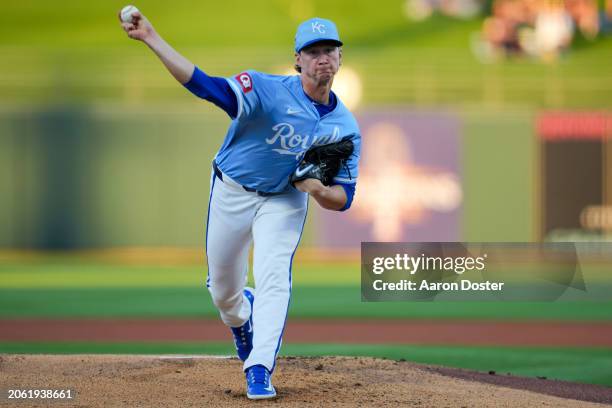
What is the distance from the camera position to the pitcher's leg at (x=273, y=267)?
15.2 ft

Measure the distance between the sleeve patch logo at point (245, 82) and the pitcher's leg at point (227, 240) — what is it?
597 mm

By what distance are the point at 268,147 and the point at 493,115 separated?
13.4 meters

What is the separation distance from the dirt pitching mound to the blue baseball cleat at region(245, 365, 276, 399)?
44 millimetres

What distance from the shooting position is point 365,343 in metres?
7.77

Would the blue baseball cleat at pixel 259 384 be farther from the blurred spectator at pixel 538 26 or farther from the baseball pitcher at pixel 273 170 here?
the blurred spectator at pixel 538 26

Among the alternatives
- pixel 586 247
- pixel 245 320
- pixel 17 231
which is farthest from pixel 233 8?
pixel 245 320

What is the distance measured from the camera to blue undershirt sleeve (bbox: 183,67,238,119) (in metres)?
4.36

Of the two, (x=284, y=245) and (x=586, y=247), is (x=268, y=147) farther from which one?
(x=586, y=247)

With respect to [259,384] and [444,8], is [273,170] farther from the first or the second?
[444,8]

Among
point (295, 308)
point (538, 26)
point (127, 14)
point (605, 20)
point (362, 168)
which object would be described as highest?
point (605, 20)

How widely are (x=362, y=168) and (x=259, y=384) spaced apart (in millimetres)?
12829

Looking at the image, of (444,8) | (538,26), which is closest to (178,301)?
(538,26)

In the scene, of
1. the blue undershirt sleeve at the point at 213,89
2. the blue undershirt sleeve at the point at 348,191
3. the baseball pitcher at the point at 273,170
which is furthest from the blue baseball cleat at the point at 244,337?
the blue undershirt sleeve at the point at 213,89

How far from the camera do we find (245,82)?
15.1 ft
